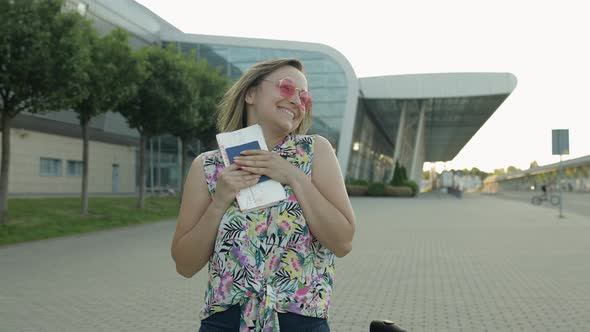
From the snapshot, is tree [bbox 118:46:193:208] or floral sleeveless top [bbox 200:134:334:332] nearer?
floral sleeveless top [bbox 200:134:334:332]

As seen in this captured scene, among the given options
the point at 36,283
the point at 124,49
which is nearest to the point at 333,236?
the point at 36,283

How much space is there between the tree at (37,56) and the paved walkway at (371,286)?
370cm

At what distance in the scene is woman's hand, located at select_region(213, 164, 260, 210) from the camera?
5.66ft

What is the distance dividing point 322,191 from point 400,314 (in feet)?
14.5

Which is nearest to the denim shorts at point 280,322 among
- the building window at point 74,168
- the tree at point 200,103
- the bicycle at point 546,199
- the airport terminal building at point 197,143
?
the tree at point 200,103

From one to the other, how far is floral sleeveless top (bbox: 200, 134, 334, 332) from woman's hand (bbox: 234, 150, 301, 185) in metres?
0.05

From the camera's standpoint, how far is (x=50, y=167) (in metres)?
33.8

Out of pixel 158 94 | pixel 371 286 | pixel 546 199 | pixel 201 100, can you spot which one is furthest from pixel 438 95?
pixel 371 286

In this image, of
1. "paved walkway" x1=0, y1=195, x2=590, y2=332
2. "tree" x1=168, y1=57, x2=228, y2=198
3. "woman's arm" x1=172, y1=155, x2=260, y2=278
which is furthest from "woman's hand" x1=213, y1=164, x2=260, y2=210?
"tree" x1=168, y1=57, x2=228, y2=198

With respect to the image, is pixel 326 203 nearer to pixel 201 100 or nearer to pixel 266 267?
pixel 266 267

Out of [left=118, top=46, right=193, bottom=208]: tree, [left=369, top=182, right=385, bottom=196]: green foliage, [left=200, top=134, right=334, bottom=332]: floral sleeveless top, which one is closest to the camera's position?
[left=200, top=134, right=334, bottom=332]: floral sleeveless top

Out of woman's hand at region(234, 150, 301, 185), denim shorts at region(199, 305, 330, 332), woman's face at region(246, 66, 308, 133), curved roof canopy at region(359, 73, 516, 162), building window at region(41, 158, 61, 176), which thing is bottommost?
denim shorts at region(199, 305, 330, 332)

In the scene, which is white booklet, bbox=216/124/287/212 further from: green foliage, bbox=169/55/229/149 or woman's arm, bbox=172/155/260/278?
green foliage, bbox=169/55/229/149

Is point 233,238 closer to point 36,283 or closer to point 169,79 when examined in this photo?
point 36,283
